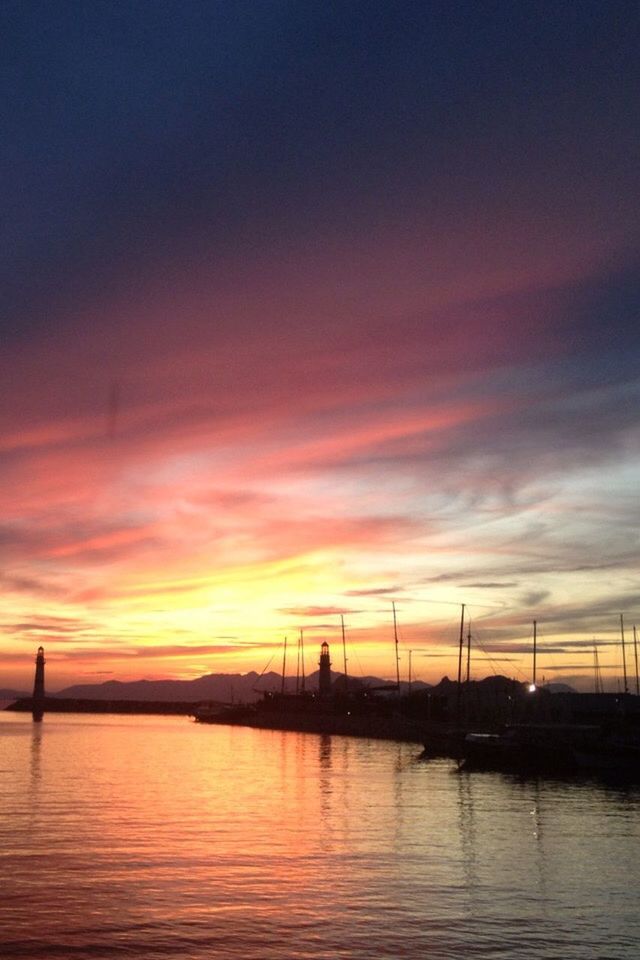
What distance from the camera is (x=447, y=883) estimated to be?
38.7 meters

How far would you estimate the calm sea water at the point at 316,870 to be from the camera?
1163 inches

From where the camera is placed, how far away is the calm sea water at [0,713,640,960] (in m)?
29.5

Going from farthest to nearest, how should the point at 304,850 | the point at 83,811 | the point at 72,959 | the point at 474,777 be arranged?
the point at 474,777
the point at 83,811
the point at 304,850
the point at 72,959

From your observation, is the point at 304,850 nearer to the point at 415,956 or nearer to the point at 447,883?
the point at 447,883

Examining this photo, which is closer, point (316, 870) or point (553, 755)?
point (316, 870)

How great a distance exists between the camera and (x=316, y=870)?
41.4 meters

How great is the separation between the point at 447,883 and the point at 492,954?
11.0 m

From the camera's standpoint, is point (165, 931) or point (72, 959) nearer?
point (72, 959)

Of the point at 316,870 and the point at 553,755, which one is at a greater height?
the point at 553,755

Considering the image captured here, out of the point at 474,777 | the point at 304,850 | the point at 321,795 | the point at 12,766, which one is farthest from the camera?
the point at 12,766

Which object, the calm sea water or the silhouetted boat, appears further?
the silhouetted boat

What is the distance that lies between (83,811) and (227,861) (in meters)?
21.8

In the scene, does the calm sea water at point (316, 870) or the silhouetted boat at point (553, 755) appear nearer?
the calm sea water at point (316, 870)

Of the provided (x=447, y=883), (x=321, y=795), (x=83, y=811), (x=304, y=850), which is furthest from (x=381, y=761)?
(x=447, y=883)
